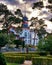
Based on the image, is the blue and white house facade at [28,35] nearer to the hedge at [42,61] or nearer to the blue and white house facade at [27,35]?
the blue and white house facade at [27,35]

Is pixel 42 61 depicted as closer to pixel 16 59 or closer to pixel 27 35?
pixel 16 59

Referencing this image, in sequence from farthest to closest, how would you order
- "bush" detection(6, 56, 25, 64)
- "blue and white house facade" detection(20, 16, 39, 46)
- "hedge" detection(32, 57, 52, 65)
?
"blue and white house facade" detection(20, 16, 39, 46), "bush" detection(6, 56, 25, 64), "hedge" detection(32, 57, 52, 65)

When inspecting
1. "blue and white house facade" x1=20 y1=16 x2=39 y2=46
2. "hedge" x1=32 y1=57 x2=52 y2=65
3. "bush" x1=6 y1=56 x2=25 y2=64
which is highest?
"hedge" x1=32 y1=57 x2=52 y2=65

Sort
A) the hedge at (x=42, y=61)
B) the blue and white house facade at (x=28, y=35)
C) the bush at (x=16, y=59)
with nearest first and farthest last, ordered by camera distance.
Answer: the hedge at (x=42, y=61), the bush at (x=16, y=59), the blue and white house facade at (x=28, y=35)

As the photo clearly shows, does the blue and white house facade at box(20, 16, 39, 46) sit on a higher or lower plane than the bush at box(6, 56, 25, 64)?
lower

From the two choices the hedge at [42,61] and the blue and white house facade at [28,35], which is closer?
the hedge at [42,61]

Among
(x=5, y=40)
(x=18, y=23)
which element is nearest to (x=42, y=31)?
(x=18, y=23)

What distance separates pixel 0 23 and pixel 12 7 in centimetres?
346

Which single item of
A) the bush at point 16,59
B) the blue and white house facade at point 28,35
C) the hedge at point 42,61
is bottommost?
the blue and white house facade at point 28,35

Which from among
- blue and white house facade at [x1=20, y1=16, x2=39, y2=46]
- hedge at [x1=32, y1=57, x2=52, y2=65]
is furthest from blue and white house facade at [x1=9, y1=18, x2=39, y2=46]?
hedge at [x1=32, y1=57, x2=52, y2=65]

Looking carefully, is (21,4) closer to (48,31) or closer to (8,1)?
(8,1)

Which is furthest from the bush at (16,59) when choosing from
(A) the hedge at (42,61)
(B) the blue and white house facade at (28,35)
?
(B) the blue and white house facade at (28,35)

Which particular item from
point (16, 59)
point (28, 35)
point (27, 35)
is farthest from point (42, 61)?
point (27, 35)

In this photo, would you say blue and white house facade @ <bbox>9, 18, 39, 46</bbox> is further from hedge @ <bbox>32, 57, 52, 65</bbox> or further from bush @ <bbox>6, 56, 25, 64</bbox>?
hedge @ <bbox>32, 57, 52, 65</bbox>
